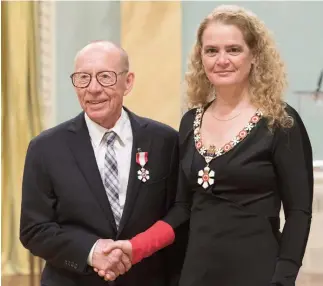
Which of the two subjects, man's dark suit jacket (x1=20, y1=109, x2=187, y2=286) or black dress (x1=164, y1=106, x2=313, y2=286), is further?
man's dark suit jacket (x1=20, y1=109, x2=187, y2=286)

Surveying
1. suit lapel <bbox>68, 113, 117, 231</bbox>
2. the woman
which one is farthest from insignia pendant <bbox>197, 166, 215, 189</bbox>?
suit lapel <bbox>68, 113, 117, 231</bbox>

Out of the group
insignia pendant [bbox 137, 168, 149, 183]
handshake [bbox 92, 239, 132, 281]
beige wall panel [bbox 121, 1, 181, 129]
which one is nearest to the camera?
handshake [bbox 92, 239, 132, 281]

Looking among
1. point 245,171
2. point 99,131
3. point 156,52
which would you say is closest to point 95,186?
Answer: point 99,131

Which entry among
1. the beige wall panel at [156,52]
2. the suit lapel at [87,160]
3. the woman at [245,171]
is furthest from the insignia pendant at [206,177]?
the beige wall panel at [156,52]

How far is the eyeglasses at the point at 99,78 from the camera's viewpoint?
1.72 m

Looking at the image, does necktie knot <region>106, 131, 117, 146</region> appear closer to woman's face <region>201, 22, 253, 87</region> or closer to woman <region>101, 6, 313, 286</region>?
woman <region>101, 6, 313, 286</region>

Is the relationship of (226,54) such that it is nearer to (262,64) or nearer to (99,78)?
(262,64)

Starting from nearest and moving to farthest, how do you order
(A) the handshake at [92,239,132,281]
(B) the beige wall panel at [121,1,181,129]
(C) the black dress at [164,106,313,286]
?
1. (C) the black dress at [164,106,313,286]
2. (A) the handshake at [92,239,132,281]
3. (B) the beige wall panel at [121,1,181,129]

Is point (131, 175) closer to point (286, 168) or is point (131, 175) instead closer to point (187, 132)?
point (187, 132)

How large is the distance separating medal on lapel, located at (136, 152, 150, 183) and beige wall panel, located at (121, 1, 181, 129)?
1.21 metres

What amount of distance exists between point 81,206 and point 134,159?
0.73ft

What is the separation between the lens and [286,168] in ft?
4.90

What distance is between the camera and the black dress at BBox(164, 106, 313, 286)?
1.50 metres

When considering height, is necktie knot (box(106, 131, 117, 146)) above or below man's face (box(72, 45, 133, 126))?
below
